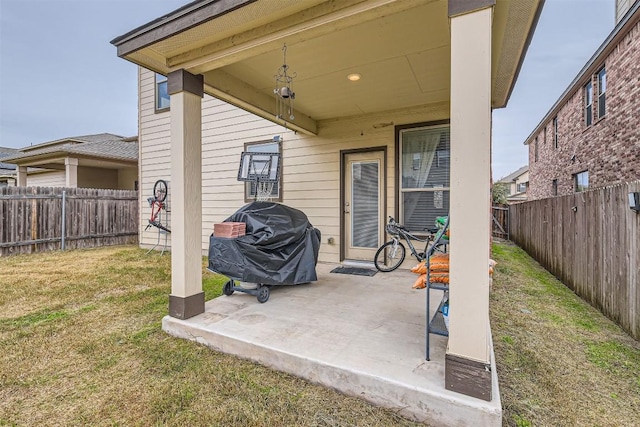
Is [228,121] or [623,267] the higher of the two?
[228,121]

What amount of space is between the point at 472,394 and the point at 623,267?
244 centimetres

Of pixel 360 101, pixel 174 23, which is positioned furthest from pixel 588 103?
pixel 174 23

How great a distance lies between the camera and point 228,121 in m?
6.42

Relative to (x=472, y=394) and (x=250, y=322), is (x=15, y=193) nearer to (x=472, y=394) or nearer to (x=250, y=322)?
(x=250, y=322)

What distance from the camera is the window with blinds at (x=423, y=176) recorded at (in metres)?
4.60

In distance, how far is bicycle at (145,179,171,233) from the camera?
23.6 feet

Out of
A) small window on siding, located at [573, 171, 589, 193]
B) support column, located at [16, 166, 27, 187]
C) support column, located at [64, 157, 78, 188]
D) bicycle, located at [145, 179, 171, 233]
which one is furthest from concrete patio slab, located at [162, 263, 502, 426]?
support column, located at [16, 166, 27, 187]

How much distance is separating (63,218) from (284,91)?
7.51m

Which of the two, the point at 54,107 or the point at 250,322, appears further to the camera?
the point at 54,107

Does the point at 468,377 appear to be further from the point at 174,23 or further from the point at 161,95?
the point at 161,95

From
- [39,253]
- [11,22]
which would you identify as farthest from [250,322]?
Answer: [11,22]

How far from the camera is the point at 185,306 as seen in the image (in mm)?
2795

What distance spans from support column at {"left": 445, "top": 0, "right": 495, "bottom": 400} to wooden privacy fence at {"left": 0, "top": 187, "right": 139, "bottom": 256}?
29.9 feet

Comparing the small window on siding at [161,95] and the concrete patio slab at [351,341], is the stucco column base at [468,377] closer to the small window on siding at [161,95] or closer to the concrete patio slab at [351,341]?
the concrete patio slab at [351,341]
